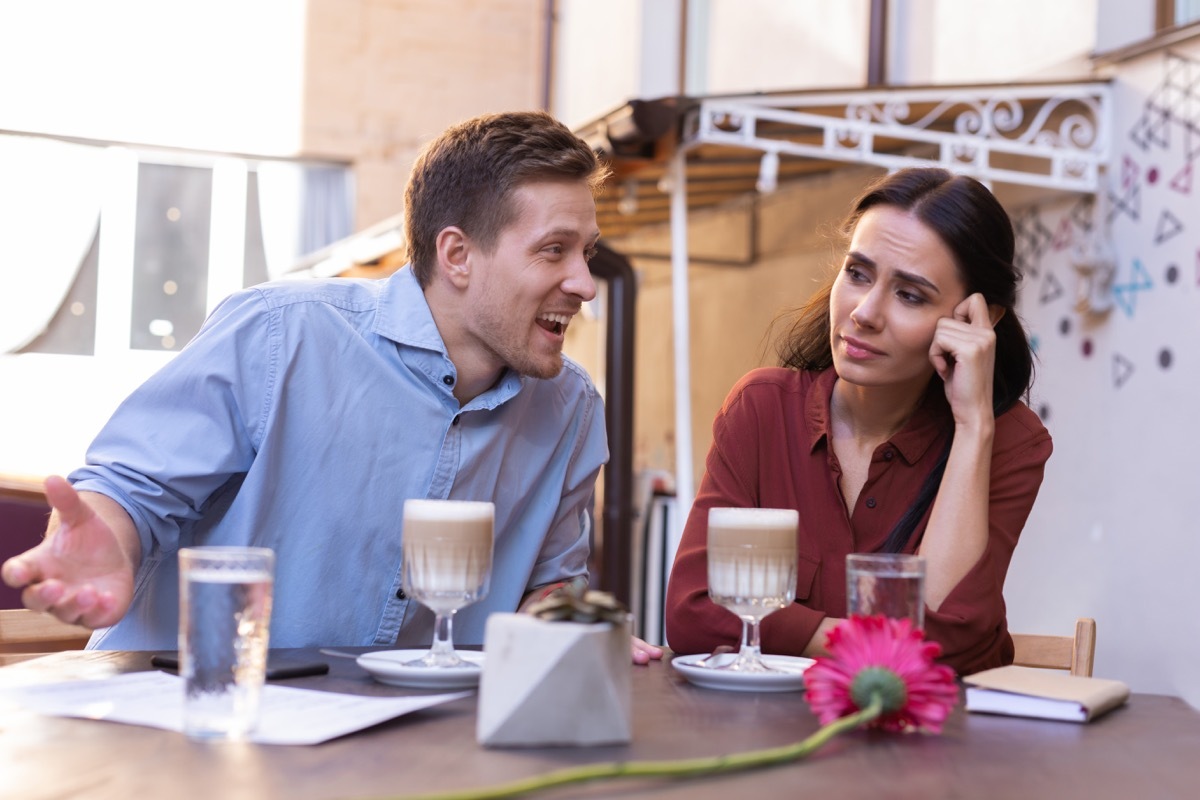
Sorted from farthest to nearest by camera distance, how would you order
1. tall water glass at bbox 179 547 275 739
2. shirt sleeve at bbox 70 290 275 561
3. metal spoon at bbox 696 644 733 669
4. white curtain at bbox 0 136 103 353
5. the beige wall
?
1. the beige wall
2. white curtain at bbox 0 136 103 353
3. shirt sleeve at bbox 70 290 275 561
4. metal spoon at bbox 696 644 733 669
5. tall water glass at bbox 179 547 275 739

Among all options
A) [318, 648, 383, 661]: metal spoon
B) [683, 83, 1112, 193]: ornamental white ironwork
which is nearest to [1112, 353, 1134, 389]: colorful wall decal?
[683, 83, 1112, 193]: ornamental white ironwork

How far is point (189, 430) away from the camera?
5.68 ft

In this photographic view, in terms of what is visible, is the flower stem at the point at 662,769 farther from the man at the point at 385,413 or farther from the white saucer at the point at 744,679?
the man at the point at 385,413

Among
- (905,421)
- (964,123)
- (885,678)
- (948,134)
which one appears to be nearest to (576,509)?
(905,421)

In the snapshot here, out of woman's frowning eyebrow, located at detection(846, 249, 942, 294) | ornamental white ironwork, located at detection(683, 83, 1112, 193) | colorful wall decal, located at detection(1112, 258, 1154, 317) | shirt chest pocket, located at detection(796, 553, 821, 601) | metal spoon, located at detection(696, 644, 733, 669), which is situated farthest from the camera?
ornamental white ironwork, located at detection(683, 83, 1112, 193)

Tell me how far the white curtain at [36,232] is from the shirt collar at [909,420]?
803 cm

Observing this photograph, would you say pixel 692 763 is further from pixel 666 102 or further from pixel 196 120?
pixel 196 120

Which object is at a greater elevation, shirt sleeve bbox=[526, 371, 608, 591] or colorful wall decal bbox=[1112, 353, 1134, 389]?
colorful wall decal bbox=[1112, 353, 1134, 389]

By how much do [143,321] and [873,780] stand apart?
29.4 feet

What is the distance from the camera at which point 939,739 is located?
1188mm

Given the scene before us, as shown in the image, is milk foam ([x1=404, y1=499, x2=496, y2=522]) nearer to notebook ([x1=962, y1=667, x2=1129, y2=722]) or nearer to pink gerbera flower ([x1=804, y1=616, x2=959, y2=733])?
pink gerbera flower ([x1=804, y1=616, x2=959, y2=733])

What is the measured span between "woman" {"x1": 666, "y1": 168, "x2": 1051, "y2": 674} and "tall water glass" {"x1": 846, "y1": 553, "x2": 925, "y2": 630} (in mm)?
443

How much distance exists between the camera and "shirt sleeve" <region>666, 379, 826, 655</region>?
5.47 ft

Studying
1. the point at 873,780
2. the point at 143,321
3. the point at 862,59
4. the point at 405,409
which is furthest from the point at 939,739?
the point at 143,321
